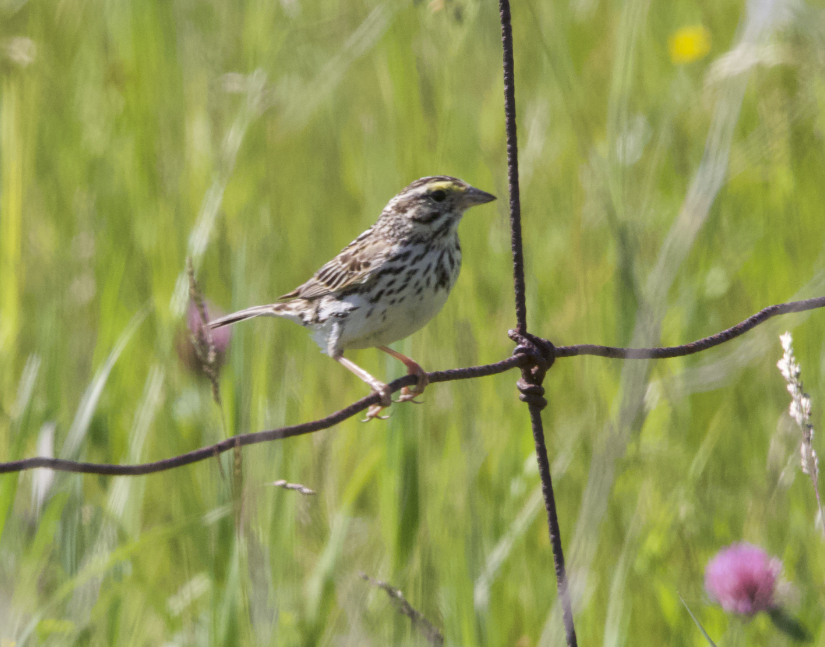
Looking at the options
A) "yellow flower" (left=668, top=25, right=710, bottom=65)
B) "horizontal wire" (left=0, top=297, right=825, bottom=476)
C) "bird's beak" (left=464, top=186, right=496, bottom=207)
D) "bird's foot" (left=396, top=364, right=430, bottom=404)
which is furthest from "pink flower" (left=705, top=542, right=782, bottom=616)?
"yellow flower" (left=668, top=25, right=710, bottom=65)

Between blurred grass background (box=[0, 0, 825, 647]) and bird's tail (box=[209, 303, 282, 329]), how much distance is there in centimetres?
12

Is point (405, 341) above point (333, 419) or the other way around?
above

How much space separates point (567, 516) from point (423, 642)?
126 centimetres

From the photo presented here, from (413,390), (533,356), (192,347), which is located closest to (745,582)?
(533,356)

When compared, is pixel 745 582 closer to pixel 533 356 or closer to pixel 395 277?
pixel 533 356

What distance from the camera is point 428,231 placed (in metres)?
3.06

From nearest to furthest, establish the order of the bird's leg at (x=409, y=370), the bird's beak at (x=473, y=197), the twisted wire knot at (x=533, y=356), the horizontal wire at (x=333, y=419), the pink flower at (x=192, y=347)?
1. the horizontal wire at (x=333, y=419)
2. the twisted wire knot at (x=533, y=356)
3. the bird's leg at (x=409, y=370)
4. the bird's beak at (x=473, y=197)
5. the pink flower at (x=192, y=347)

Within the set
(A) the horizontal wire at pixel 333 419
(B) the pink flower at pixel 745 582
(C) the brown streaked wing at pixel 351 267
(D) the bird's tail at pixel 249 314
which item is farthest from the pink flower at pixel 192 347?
(B) the pink flower at pixel 745 582

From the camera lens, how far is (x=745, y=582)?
7.54ft

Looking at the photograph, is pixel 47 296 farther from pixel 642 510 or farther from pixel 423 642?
pixel 642 510

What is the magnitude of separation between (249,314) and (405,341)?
0.56m

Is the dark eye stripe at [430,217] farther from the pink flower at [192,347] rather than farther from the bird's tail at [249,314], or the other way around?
the pink flower at [192,347]

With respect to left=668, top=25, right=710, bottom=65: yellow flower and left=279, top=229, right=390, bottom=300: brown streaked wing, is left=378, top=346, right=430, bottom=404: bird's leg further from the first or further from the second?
left=668, top=25, right=710, bottom=65: yellow flower

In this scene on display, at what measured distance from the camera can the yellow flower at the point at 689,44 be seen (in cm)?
523
